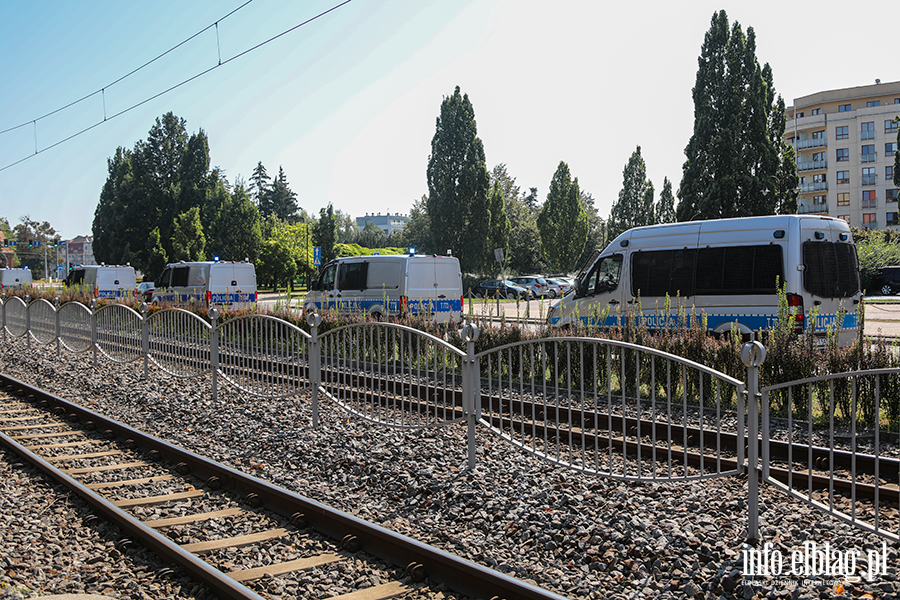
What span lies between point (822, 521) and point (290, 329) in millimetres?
5567

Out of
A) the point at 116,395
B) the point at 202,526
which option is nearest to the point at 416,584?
the point at 202,526

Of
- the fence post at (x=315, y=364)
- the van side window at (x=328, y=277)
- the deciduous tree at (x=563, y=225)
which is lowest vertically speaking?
the fence post at (x=315, y=364)

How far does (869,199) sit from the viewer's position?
73562mm

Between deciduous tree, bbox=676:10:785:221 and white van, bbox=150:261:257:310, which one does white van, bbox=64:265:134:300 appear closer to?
white van, bbox=150:261:257:310

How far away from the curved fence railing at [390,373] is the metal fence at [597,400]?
19 mm

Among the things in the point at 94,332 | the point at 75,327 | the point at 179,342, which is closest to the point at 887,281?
the point at 179,342

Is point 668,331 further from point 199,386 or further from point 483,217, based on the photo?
point 483,217

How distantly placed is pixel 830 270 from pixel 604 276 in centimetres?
364

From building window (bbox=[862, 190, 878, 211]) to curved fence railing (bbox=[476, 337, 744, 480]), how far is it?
77.9 meters

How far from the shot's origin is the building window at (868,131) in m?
72.1

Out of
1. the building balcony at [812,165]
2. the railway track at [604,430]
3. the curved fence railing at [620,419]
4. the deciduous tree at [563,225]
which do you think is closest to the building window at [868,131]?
the building balcony at [812,165]

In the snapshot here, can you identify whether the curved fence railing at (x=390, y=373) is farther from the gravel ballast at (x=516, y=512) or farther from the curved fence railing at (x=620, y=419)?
the curved fence railing at (x=620, y=419)

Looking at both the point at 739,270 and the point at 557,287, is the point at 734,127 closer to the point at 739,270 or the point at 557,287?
the point at 557,287

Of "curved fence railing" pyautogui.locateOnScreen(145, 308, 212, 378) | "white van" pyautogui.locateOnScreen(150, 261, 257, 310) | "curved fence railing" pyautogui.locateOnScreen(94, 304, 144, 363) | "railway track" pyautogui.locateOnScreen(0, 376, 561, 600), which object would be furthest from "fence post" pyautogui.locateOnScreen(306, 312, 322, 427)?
"white van" pyautogui.locateOnScreen(150, 261, 257, 310)
